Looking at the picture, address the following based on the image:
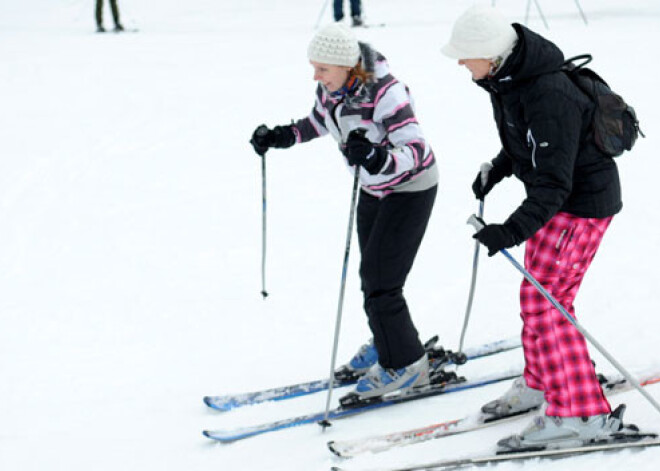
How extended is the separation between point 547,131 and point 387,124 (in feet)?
2.59

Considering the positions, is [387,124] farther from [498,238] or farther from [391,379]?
[391,379]

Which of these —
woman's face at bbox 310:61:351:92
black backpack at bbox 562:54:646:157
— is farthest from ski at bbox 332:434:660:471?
woman's face at bbox 310:61:351:92

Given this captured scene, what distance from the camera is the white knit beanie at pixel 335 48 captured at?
3178mm

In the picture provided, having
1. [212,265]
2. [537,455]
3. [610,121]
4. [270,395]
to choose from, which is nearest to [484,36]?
[610,121]

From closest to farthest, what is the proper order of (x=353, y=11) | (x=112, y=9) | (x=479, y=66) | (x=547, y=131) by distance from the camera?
(x=547, y=131) → (x=479, y=66) → (x=353, y=11) → (x=112, y=9)

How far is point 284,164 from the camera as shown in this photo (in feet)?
26.5

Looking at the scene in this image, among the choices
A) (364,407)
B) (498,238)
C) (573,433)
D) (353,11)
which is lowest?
(364,407)

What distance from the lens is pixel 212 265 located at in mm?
5977

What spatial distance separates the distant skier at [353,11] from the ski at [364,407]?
1179cm

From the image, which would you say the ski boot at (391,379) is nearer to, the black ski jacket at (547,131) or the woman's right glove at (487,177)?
the woman's right glove at (487,177)

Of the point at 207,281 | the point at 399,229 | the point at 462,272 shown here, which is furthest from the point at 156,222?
the point at 399,229

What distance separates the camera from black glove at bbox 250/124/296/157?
390 cm

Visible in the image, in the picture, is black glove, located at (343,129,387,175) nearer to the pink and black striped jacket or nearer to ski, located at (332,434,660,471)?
the pink and black striped jacket

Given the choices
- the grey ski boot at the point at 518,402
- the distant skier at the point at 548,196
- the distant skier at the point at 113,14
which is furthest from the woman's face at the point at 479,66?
the distant skier at the point at 113,14
